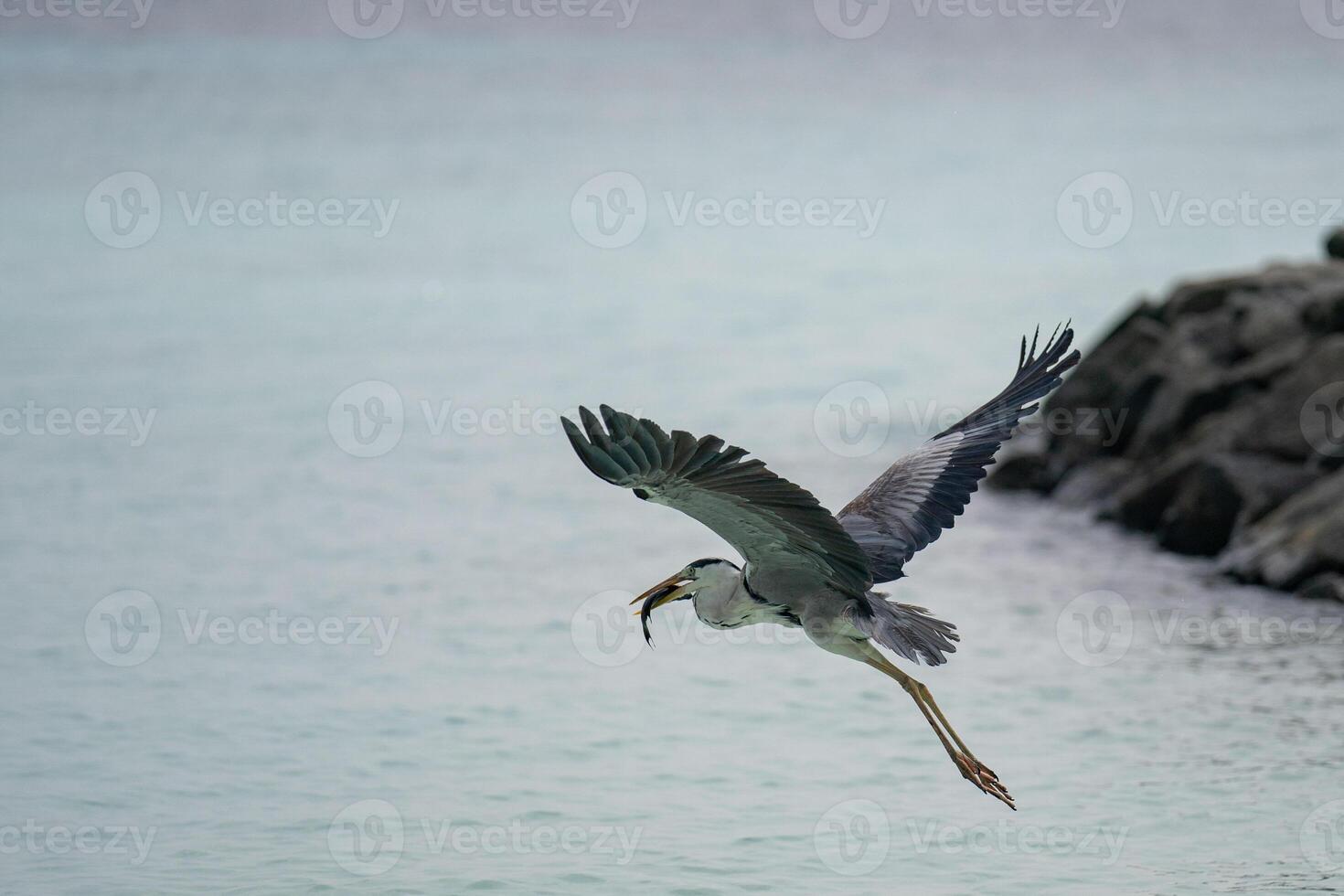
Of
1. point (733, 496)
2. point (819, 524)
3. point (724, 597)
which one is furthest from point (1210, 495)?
point (733, 496)

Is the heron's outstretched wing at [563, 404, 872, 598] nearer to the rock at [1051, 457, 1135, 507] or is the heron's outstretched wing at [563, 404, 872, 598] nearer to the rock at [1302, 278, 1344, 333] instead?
the rock at [1302, 278, 1344, 333]

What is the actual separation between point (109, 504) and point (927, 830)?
9.53m

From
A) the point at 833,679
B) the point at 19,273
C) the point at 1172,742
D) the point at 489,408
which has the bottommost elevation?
the point at 19,273

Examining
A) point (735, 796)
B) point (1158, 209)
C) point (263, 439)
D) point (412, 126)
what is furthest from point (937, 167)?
point (735, 796)

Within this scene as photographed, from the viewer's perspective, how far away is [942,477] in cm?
830

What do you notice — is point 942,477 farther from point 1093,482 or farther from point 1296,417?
point 1093,482

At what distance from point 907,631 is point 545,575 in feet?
23.0

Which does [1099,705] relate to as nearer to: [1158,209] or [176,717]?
[176,717]

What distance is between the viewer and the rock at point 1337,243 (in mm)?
15930

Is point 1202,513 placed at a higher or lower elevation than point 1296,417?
lower

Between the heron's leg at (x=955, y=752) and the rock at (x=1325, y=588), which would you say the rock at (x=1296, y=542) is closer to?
the rock at (x=1325, y=588)

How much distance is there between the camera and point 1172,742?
1044 centimetres

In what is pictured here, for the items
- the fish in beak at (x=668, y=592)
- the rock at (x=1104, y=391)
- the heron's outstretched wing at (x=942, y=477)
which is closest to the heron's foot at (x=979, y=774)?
the heron's outstretched wing at (x=942, y=477)

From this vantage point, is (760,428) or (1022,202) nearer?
(760,428)
